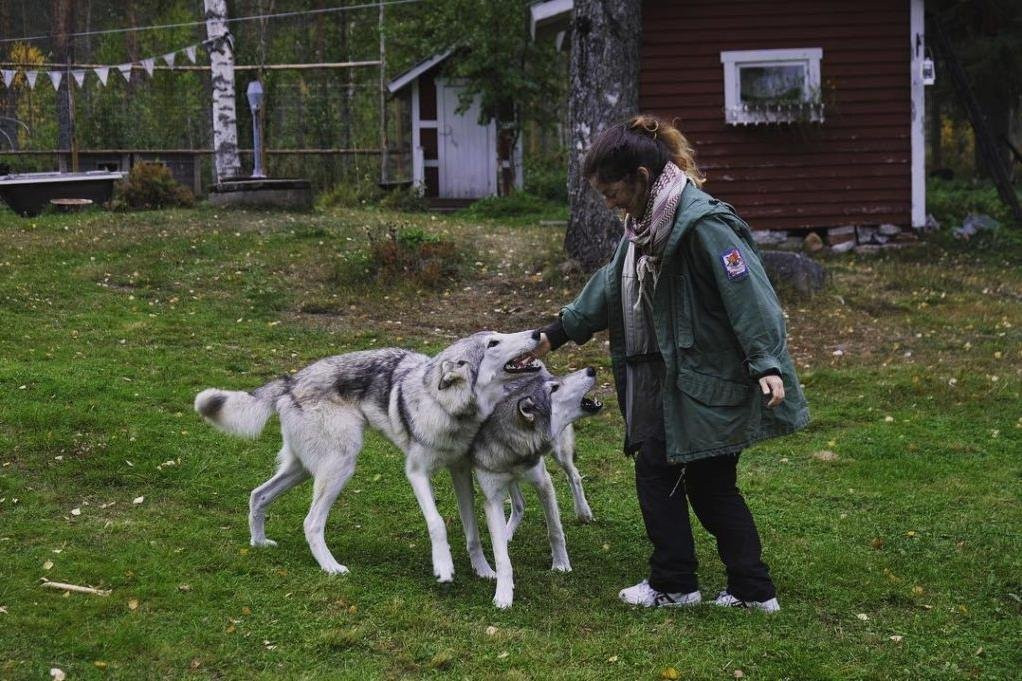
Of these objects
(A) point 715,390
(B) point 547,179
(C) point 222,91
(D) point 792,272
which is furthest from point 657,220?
(B) point 547,179

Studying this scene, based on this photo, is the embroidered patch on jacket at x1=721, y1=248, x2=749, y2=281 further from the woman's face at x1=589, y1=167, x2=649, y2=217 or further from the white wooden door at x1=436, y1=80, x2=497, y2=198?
the white wooden door at x1=436, y1=80, x2=497, y2=198

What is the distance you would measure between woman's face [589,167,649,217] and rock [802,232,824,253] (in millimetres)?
10773

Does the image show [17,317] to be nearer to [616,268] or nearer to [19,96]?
[616,268]

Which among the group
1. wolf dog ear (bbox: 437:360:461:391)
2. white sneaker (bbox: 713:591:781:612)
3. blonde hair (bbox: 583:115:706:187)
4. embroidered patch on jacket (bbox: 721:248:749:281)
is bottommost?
white sneaker (bbox: 713:591:781:612)

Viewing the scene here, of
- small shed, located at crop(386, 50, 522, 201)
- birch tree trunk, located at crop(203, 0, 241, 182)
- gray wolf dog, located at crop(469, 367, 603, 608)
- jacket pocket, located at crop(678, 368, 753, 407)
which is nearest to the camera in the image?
jacket pocket, located at crop(678, 368, 753, 407)

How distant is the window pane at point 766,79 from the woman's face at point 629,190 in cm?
1113

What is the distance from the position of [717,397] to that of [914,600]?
1.36 m

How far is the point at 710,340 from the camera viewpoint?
151 inches

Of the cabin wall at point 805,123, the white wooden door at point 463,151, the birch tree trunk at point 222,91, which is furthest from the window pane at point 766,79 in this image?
the white wooden door at point 463,151

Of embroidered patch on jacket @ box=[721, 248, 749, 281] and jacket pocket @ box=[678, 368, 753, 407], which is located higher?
embroidered patch on jacket @ box=[721, 248, 749, 281]

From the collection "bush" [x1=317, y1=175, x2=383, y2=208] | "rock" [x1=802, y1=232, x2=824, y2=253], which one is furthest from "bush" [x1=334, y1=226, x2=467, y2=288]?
"bush" [x1=317, y1=175, x2=383, y2=208]

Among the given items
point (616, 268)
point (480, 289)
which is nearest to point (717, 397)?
point (616, 268)

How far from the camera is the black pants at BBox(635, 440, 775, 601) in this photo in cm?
404

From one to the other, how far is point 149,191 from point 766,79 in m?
9.23
